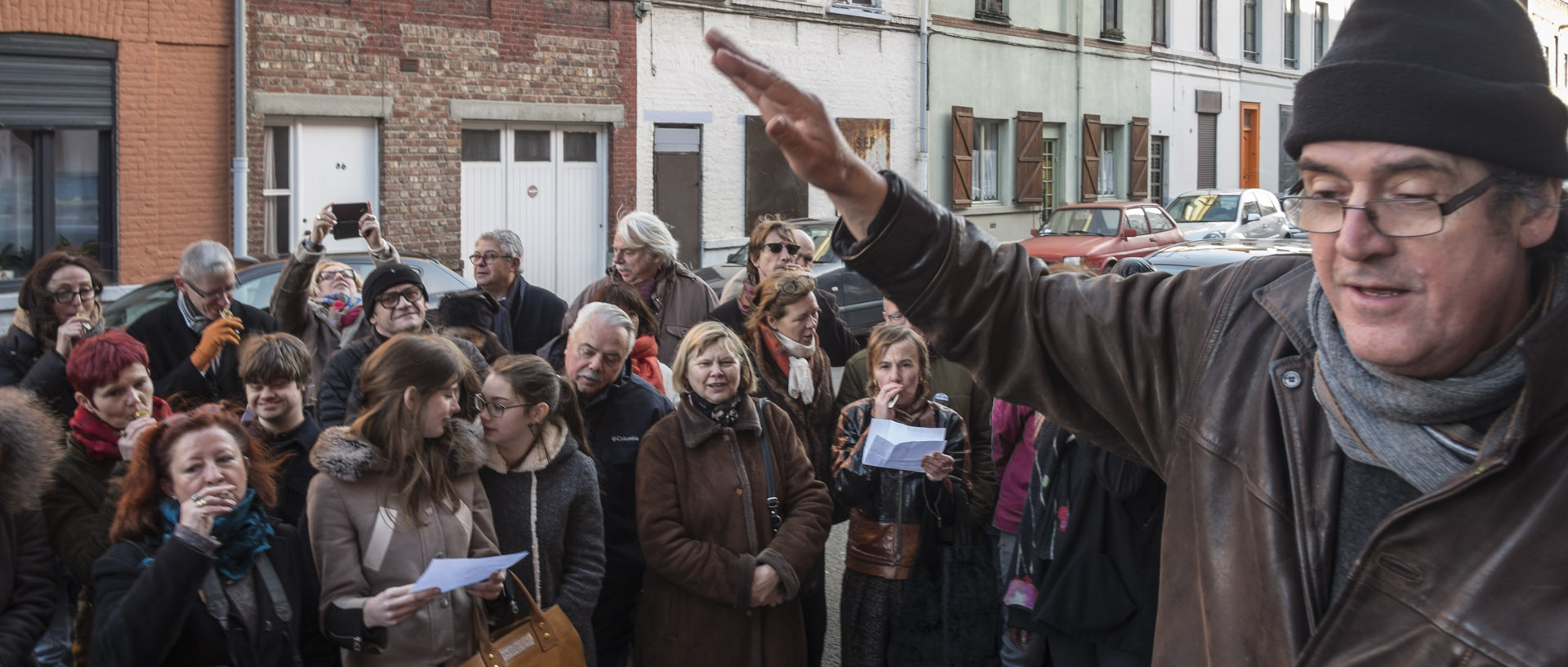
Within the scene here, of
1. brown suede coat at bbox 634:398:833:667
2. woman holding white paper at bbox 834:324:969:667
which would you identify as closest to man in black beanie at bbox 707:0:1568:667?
brown suede coat at bbox 634:398:833:667

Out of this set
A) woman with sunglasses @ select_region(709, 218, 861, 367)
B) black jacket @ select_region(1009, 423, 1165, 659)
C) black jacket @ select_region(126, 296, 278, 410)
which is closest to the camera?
black jacket @ select_region(1009, 423, 1165, 659)

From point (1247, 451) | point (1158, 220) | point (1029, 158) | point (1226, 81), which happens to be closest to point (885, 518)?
point (1247, 451)

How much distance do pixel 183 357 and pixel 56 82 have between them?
8.68 metres

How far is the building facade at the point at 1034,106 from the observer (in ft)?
84.6

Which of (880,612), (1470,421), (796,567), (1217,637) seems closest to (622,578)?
(796,567)

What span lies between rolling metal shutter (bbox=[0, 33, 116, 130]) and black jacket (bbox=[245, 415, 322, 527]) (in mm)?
10142

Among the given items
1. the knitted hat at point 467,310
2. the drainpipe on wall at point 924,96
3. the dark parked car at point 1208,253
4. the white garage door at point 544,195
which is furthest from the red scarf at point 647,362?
the drainpipe on wall at point 924,96

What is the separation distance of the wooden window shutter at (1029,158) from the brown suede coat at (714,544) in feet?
77.3

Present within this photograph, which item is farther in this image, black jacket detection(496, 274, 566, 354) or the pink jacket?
black jacket detection(496, 274, 566, 354)

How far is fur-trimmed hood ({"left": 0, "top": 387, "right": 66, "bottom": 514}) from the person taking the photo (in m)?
4.21

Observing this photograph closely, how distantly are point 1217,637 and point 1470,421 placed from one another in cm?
46

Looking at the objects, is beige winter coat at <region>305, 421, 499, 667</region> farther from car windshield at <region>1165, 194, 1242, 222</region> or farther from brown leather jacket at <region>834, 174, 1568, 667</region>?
car windshield at <region>1165, 194, 1242, 222</region>

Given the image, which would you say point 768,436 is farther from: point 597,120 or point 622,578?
point 597,120

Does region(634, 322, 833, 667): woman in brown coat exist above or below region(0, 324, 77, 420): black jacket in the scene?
below
